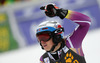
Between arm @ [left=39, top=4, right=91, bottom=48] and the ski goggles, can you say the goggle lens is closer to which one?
the ski goggles

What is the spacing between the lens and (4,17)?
11.1m

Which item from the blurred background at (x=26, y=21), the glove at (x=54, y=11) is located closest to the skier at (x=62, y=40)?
the glove at (x=54, y=11)

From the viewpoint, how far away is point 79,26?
3979 mm

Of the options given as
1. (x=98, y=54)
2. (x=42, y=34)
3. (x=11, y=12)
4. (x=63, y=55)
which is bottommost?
(x=98, y=54)

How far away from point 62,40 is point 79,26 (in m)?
0.37

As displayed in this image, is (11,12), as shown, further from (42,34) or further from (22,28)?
(42,34)

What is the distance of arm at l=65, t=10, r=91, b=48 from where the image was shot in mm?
3768

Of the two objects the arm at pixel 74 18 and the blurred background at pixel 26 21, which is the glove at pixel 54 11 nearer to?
the arm at pixel 74 18

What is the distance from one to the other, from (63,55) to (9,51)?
22.7 feet

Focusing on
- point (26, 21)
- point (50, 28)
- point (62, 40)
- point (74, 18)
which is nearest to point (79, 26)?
point (74, 18)

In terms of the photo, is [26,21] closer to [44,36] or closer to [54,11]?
[44,36]

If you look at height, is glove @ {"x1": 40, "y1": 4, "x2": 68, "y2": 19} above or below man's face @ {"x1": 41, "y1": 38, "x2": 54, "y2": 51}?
above

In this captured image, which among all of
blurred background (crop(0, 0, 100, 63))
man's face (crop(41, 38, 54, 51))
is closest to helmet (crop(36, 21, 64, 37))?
man's face (crop(41, 38, 54, 51))

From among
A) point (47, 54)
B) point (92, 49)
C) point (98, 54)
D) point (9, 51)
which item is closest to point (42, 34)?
point (47, 54)
